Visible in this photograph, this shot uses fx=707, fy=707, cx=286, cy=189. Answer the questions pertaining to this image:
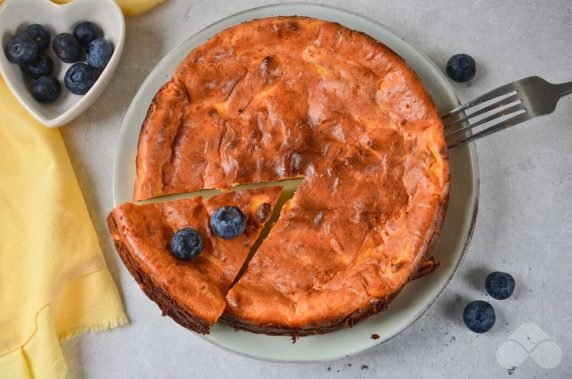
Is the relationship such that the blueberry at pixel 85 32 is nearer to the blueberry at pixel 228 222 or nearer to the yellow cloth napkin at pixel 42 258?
the yellow cloth napkin at pixel 42 258

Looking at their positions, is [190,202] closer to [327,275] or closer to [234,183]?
[234,183]

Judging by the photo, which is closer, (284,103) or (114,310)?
(284,103)

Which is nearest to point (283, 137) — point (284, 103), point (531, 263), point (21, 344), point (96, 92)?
point (284, 103)

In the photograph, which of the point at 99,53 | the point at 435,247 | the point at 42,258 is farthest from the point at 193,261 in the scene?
the point at 99,53

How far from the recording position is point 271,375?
146 inches

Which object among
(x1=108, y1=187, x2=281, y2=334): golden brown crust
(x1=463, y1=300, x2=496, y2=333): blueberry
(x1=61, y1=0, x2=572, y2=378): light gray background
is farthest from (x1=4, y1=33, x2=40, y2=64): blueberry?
(x1=463, y1=300, x2=496, y2=333): blueberry

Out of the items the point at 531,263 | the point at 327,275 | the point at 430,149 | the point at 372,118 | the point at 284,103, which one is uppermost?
the point at 284,103

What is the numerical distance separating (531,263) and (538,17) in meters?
1.34

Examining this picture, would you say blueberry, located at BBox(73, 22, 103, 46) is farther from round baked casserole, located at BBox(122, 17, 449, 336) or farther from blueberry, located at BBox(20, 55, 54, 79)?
round baked casserole, located at BBox(122, 17, 449, 336)

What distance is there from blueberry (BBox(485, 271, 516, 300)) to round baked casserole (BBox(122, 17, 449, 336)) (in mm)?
511

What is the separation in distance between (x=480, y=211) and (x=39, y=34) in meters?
2.52

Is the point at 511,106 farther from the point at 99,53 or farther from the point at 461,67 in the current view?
the point at 99,53

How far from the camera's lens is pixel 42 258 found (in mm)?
3674

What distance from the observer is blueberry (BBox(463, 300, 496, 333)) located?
3.59 metres
